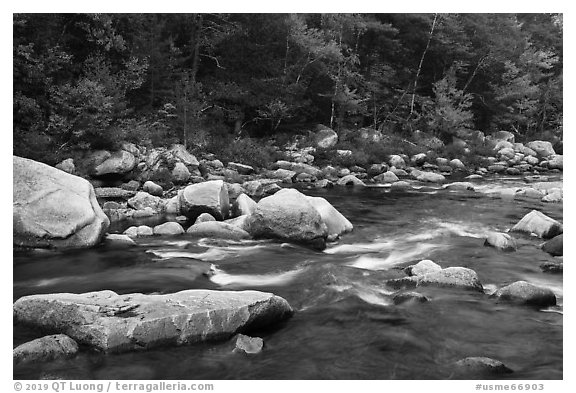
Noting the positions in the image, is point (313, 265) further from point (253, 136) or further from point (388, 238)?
point (253, 136)

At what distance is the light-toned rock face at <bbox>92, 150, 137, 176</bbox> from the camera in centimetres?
1436

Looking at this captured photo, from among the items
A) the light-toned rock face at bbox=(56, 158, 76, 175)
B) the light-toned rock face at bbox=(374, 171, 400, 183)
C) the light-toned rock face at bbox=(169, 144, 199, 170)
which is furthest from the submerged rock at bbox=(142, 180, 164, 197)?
the light-toned rock face at bbox=(374, 171, 400, 183)

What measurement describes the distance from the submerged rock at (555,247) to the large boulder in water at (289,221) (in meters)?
3.75

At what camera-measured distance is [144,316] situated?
157 inches

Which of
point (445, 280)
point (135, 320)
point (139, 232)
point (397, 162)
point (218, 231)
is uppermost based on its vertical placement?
point (135, 320)

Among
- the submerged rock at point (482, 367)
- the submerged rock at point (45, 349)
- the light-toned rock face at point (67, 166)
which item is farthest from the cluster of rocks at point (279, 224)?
the light-toned rock face at point (67, 166)

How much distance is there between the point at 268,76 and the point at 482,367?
21209 millimetres

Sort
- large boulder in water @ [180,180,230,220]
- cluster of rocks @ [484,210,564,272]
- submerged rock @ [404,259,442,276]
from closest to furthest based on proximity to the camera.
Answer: submerged rock @ [404,259,442,276], cluster of rocks @ [484,210,564,272], large boulder in water @ [180,180,230,220]

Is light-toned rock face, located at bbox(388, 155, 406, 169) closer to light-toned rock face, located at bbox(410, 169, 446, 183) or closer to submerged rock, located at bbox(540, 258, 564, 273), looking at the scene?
light-toned rock face, located at bbox(410, 169, 446, 183)

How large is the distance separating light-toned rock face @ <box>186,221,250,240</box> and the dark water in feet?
1.02

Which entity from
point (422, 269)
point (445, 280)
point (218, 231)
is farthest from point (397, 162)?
point (445, 280)

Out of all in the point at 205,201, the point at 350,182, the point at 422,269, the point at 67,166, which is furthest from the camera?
the point at 350,182

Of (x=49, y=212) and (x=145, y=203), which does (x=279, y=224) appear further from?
(x=145, y=203)
